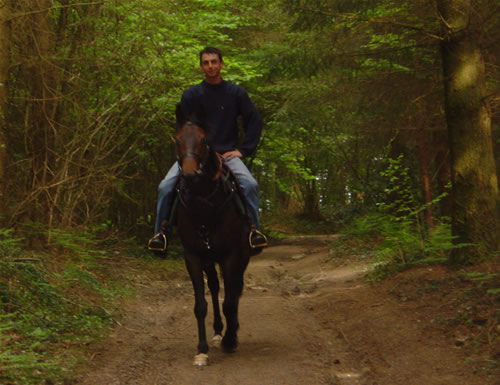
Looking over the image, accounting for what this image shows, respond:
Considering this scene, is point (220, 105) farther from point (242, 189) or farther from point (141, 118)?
point (141, 118)

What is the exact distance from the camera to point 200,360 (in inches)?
262

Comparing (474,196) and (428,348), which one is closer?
(428,348)

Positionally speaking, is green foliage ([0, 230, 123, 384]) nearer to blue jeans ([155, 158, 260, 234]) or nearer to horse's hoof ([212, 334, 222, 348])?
horse's hoof ([212, 334, 222, 348])

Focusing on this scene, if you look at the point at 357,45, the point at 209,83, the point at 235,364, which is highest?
→ the point at 357,45

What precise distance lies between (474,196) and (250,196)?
366cm

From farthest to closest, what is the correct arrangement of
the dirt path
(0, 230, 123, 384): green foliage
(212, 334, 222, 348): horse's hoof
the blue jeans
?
1. (212, 334, 222, 348): horse's hoof
2. the blue jeans
3. the dirt path
4. (0, 230, 123, 384): green foliage

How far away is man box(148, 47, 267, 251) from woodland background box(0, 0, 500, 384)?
2007 mm

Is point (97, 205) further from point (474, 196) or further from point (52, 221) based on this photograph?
point (474, 196)

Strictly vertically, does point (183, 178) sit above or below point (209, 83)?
below

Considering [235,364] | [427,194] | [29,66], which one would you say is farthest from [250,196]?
[427,194]

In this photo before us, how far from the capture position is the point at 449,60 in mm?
9391

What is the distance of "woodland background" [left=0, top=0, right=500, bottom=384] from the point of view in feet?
26.8

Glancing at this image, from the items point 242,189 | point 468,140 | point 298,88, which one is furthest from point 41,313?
point 298,88

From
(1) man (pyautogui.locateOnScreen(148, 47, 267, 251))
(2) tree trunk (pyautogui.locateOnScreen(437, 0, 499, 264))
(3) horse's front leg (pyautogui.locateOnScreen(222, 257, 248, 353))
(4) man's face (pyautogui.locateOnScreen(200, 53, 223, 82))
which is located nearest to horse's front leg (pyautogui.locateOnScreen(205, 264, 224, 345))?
(3) horse's front leg (pyautogui.locateOnScreen(222, 257, 248, 353))
